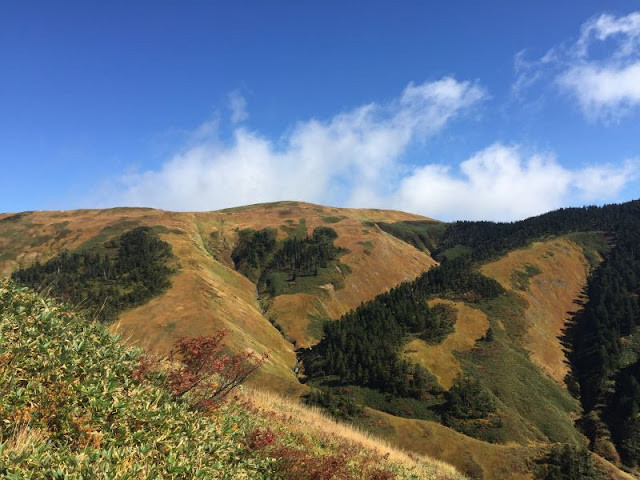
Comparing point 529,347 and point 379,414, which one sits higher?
point 529,347

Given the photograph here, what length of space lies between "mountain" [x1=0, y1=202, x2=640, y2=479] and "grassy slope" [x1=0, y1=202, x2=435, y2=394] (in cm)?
70

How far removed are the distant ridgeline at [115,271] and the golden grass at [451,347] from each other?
207 feet

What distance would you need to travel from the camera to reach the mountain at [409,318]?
64938mm


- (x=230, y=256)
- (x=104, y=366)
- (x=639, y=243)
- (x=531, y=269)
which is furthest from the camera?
(x=230, y=256)

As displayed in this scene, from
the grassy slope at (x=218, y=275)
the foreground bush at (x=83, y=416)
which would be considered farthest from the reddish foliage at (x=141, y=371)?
the grassy slope at (x=218, y=275)

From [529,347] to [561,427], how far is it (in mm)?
26745

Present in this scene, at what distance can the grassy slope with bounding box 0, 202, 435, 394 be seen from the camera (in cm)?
8331

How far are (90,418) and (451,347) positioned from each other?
86.7 metres

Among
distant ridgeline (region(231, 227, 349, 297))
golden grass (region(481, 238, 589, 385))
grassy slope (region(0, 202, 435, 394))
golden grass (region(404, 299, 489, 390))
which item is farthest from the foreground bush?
distant ridgeline (region(231, 227, 349, 297))

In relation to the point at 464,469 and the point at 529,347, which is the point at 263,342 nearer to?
the point at 464,469

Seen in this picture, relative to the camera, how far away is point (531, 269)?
126375 millimetres

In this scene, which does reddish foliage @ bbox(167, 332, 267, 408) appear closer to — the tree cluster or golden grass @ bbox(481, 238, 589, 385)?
the tree cluster

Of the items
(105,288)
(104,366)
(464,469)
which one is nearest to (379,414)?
(464,469)

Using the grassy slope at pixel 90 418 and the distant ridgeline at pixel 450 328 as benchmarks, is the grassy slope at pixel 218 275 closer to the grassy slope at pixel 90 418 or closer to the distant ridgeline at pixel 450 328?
the distant ridgeline at pixel 450 328
